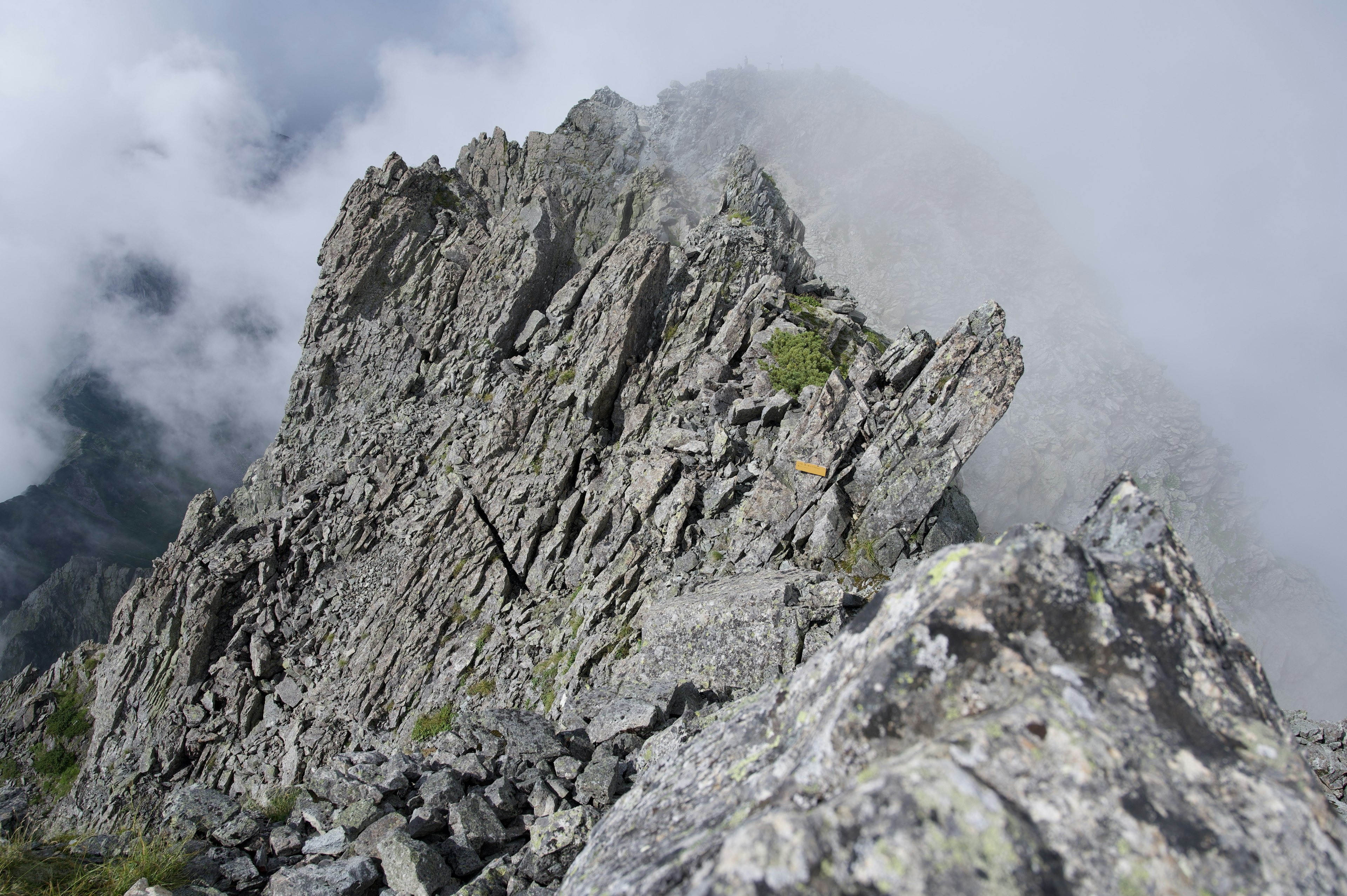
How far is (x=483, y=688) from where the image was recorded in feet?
61.2

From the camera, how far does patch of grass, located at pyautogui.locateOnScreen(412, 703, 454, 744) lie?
18281 millimetres

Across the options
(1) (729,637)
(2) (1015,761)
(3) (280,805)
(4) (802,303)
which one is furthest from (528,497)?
(2) (1015,761)

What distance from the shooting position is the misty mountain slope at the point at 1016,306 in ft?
250

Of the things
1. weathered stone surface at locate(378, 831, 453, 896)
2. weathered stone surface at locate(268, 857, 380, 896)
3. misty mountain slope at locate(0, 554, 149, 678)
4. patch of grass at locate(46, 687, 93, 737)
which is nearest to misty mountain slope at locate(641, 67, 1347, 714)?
patch of grass at locate(46, 687, 93, 737)

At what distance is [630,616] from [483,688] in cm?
566

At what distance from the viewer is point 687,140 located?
58844 millimetres

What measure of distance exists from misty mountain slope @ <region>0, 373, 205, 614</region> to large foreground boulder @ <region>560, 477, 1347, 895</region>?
85.7m

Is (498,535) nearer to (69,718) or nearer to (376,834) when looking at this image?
(376,834)

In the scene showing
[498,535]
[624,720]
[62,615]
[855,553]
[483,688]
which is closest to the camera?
[624,720]

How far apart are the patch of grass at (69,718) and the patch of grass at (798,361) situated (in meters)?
33.1

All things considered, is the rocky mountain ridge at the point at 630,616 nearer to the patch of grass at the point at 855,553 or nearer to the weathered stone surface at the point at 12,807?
the patch of grass at the point at 855,553

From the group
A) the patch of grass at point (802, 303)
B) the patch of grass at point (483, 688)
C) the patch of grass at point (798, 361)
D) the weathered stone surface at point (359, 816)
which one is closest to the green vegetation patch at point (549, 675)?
the patch of grass at point (483, 688)

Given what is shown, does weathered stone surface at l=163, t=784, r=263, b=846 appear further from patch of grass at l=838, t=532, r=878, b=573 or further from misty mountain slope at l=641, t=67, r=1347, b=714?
misty mountain slope at l=641, t=67, r=1347, b=714

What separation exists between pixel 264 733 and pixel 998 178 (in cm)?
12784
